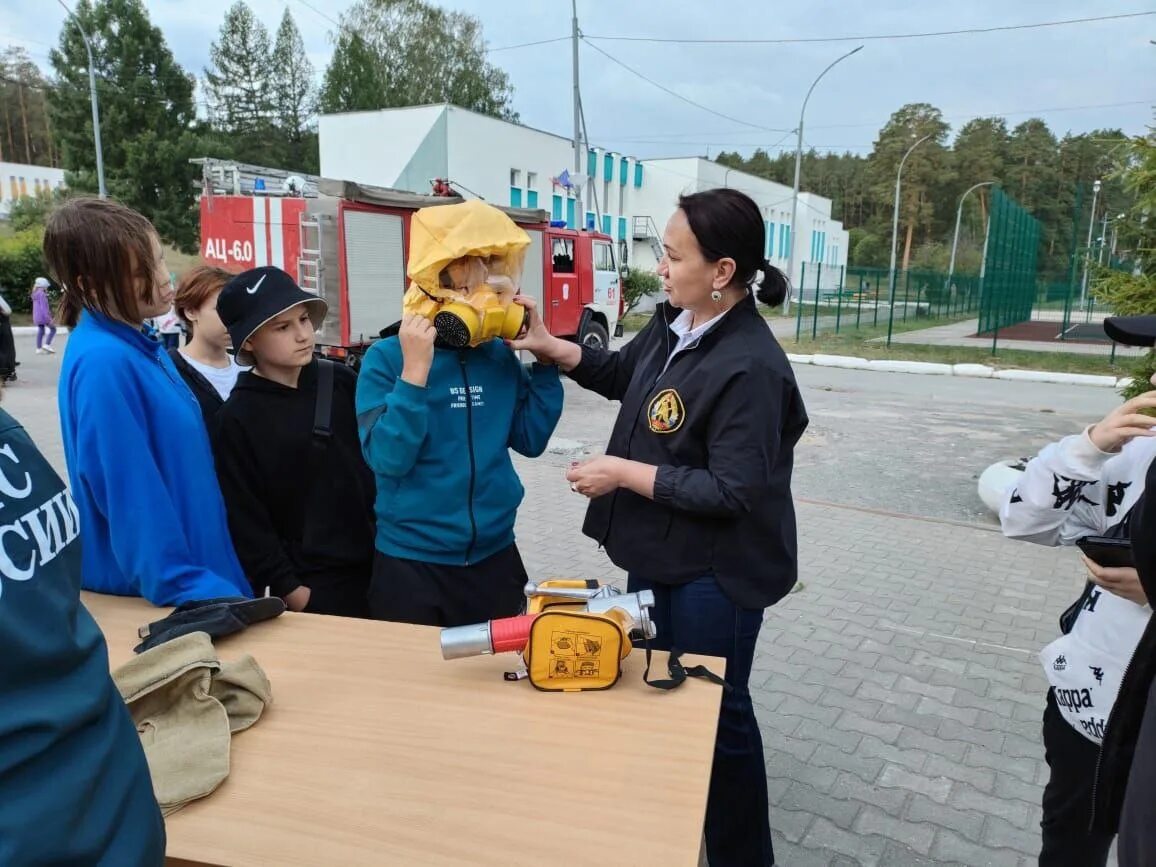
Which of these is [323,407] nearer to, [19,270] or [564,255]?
[564,255]

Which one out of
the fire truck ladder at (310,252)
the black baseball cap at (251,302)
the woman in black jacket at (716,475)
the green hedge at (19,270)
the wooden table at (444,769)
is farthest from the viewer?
the green hedge at (19,270)

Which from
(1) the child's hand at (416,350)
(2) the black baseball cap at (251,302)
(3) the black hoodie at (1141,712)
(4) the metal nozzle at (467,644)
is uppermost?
(2) the black baseball cap at (251,302)

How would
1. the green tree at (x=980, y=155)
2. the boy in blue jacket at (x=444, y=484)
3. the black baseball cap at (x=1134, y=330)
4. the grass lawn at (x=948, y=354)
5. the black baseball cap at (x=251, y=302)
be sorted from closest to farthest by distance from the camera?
1. the black baseball cap at (x=1134, y=330)
2. the boy in blue jacket at (x=444, y=484)
3. the black baseball cap at (x=251, y=302)
4. the grass lawn at (x=948, y=354)
5. the green tree at (x=980, y=155)

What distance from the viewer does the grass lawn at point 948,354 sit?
650 inches

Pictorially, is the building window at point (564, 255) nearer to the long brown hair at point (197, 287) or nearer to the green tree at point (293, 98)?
the long brown hair at point (197, 287)

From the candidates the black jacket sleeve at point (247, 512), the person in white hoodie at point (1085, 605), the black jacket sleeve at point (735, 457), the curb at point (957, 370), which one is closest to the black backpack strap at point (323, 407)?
the black jacket sleeve at point (247, 512)

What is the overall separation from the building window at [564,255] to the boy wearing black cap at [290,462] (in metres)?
11.7

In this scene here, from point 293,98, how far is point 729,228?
152ft

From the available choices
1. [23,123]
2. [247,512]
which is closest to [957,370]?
[247,512]

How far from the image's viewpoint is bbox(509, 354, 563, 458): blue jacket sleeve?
230 centimetres

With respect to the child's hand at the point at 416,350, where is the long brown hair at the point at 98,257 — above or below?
above

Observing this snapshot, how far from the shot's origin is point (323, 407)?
238 cm

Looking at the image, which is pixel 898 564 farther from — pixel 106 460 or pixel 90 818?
pixel 90 818

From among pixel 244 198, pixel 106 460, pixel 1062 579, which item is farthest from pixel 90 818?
pixel 244 198
